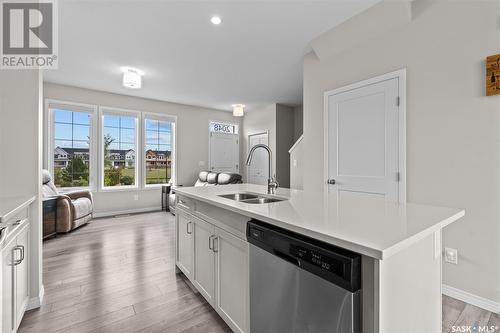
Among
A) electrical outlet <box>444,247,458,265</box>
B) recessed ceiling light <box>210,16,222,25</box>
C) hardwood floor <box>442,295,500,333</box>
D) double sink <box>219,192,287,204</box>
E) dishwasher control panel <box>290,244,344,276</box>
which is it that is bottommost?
hardwood floor <box>442,295,500,333</box>

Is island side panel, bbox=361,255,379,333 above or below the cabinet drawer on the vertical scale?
below

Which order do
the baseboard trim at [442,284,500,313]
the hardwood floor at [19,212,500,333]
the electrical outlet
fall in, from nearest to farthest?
the hardwood floor at [19,212,500,333], the baseboard trim at [442,284,500,313], the electrical outlet

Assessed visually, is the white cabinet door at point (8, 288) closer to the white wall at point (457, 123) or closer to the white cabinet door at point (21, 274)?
the white cabinet door at point (21, 274)

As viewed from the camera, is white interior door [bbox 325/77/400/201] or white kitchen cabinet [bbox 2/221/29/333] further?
white interior door [bbox 325/77/400/201]

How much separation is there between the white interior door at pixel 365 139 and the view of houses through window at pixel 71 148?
15.7ft

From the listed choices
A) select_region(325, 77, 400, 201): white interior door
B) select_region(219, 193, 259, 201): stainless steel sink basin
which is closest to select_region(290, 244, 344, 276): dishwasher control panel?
select_region(219, 193, 259, 201): stainless steel sink basin

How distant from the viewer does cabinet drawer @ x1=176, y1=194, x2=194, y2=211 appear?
2.05m

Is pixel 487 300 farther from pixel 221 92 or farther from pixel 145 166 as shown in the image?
pixel 145 166

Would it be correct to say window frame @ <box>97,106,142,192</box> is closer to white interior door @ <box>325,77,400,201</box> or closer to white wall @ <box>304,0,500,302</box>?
white interior door @ <box>325,77,400,201</box>

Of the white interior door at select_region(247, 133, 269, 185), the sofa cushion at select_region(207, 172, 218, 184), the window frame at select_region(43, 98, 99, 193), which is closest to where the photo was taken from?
the window frame at select_region(43, 98, 99, 193)

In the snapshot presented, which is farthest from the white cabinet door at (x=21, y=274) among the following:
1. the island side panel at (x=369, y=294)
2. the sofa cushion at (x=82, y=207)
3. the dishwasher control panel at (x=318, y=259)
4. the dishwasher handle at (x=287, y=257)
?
the sofa cushion at (x=82, y=207)

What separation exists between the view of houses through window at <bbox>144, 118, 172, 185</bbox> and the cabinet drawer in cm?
367

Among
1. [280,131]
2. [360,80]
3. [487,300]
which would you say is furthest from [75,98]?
[487,300]

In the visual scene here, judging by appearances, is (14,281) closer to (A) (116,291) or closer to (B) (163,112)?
(A) (116,291)
